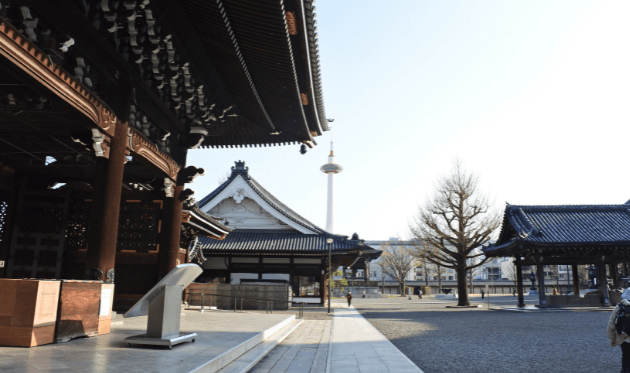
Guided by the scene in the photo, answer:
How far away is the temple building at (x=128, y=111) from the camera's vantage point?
6000 mm

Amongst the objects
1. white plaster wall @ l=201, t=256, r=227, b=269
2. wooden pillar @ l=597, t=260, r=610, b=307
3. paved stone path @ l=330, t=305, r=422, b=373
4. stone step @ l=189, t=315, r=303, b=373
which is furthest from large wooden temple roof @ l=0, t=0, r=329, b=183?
wooden pillar @ l=597, t=260, r=610, b=307

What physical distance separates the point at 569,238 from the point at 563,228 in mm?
1337

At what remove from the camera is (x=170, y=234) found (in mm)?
9812

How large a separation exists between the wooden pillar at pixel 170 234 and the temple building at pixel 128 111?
0.09 ft

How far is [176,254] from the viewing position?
9898 millimetres

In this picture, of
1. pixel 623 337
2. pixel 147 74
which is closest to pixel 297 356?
pixel 623 337

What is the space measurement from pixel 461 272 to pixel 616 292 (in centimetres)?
849

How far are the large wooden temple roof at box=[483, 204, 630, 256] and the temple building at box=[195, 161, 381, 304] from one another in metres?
8.33

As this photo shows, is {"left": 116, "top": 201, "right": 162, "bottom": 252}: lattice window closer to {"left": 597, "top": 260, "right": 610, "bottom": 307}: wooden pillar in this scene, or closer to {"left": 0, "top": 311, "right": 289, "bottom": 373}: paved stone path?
{"left": 0, "top": 311, "right": 289, "bottom": 373}: paved stone path

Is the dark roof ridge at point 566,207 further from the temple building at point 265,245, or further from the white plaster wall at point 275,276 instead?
the white plaster wall at point 275,276

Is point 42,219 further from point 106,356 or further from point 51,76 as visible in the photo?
point 106,356

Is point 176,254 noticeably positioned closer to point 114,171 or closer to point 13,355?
point 114,171

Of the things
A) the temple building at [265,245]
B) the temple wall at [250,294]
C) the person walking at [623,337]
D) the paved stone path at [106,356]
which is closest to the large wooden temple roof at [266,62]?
the paved stone path at [106,356]

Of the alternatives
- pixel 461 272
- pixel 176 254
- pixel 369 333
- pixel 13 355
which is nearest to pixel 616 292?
pixel 461 272
